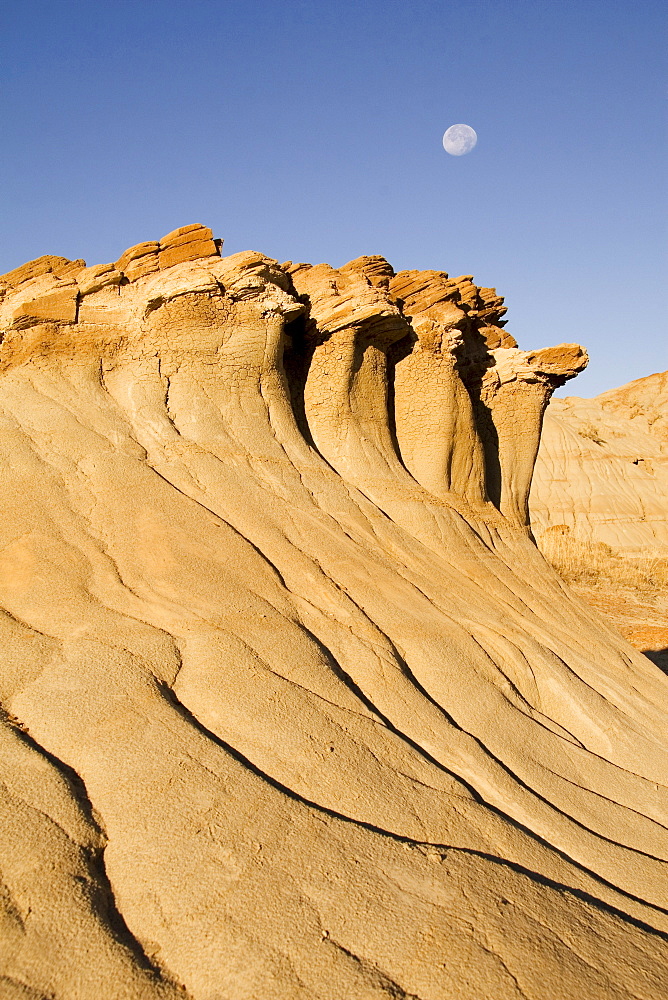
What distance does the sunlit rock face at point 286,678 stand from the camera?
279 cm

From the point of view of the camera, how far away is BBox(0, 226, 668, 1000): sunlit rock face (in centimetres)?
279

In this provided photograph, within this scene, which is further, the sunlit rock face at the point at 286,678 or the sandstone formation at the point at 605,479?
the sandstone formation at the point at 605,479

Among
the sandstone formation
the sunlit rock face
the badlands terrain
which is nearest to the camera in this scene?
the sunlit rock face

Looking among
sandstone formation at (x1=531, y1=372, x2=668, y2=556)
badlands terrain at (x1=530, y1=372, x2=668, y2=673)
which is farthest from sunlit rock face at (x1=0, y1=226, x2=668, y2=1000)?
sandstone formation at (x1=531, y1=372, x2=668, y2=556)

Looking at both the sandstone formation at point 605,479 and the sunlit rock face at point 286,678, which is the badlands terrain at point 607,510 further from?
the sunlit rock face at point 286,678

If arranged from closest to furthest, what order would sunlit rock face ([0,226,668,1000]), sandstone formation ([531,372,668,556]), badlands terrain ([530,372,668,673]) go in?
sunlit rock face ([0,226,668,1000]) → badlands terrain ([530,372,668,673]) → sandstone formation ([531,372,668,556])

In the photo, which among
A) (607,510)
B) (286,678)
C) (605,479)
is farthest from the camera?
(605,479)

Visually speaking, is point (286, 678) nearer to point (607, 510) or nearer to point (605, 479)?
point (607, 510)

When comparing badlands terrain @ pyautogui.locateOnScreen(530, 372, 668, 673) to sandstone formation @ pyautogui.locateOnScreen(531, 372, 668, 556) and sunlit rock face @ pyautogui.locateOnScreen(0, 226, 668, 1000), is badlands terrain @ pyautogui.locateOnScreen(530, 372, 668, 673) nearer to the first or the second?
sandstone formation @ pyautogui.locateOnScreen(531, 372, 668, 556)

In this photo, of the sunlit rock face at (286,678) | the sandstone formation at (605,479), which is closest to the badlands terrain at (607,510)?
the sandstone formation at (605,479)

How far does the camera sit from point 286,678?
4770 millimetres

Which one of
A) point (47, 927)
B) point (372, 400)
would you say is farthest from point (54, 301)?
point (47, 927)

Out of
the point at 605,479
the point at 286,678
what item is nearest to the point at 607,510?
the point at 605,479

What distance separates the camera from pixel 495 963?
2715 millimetres
